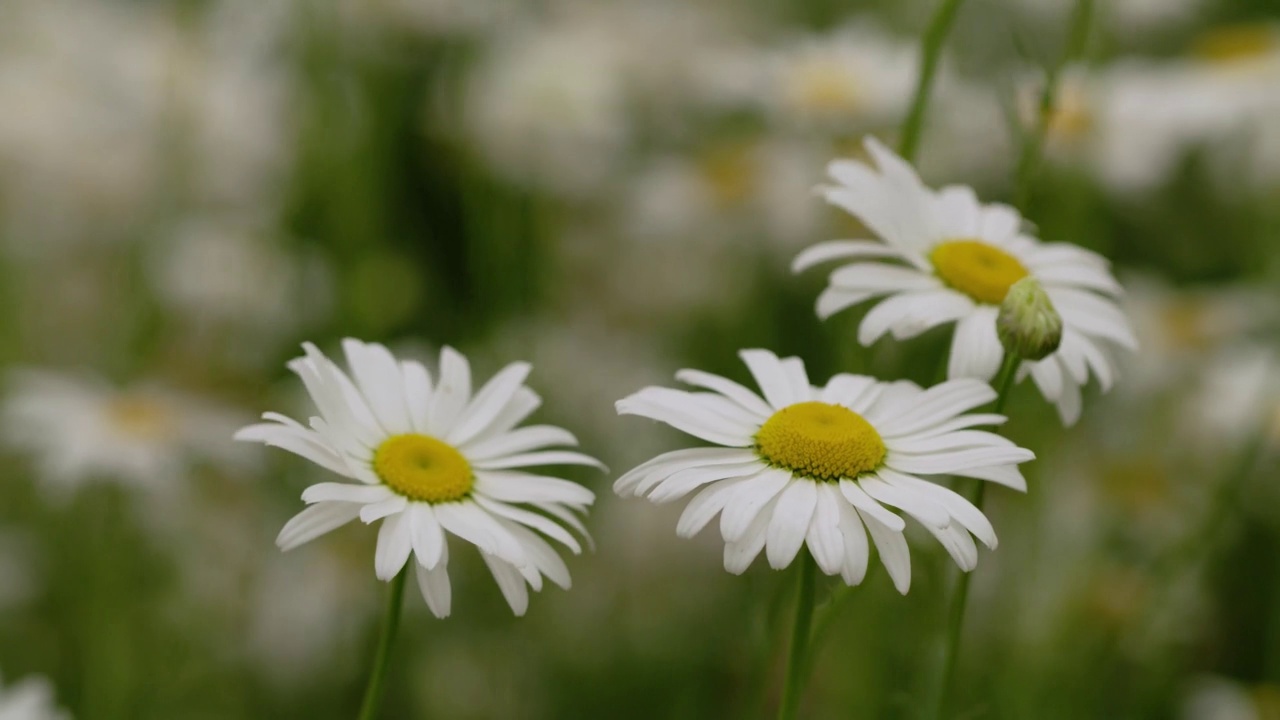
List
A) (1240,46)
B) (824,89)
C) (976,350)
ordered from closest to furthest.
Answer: (976,350) → (824,89) → (1240,46)

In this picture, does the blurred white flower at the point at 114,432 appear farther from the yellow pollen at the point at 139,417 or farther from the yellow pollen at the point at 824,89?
the yellow pollen at the point at 824,89

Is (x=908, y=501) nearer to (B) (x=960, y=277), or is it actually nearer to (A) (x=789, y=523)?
(A) (x=789, y=523)

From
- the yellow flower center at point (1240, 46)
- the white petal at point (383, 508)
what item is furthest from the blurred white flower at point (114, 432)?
the yellow flower center at point (1240, 46)

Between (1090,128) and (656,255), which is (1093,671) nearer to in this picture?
(1090,128)

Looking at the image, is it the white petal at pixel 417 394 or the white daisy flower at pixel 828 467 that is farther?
the white petal at pixel 417 394

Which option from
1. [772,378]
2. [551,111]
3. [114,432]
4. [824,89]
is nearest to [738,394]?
[772,378]

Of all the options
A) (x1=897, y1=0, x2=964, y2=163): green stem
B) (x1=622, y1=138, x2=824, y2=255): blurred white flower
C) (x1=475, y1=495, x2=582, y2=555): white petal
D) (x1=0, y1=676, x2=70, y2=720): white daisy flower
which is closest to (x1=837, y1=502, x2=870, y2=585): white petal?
(x1=475, y1=495, x2=582, y2=555): white petal
